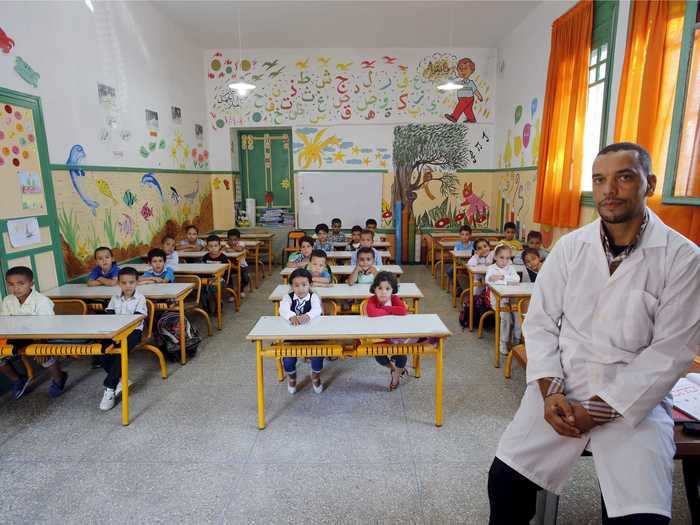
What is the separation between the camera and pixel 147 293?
11.6ft

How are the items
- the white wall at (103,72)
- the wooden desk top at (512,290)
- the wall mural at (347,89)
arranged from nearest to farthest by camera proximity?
the wooden desk top at (512,290)
the white wall at (103,72)
the wall mural at (347,89)

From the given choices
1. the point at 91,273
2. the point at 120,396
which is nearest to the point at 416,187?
the point at 91,273

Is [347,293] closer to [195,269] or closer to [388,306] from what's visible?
[388,306]

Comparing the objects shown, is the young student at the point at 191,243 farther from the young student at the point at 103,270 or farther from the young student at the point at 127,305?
the young student at the point at 127,305

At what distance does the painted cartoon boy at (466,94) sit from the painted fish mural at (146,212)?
5172 mm

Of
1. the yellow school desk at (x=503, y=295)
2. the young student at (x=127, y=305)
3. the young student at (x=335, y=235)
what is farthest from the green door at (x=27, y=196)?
the yellow school desk at (x=503, y=295)

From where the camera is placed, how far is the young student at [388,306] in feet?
9.68

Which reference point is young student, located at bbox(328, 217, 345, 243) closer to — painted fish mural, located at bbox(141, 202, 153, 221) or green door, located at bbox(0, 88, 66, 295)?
painted fish mural, located at bbox(141, 202, 153, 221)

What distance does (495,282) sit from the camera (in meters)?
3.80

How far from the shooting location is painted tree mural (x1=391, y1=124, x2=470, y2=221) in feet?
25.0

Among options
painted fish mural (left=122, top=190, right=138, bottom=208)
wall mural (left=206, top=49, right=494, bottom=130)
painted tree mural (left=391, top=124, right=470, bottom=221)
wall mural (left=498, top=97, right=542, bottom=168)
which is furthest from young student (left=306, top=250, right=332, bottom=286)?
wall mural (left=206, top=49, right=494, bottom=130)

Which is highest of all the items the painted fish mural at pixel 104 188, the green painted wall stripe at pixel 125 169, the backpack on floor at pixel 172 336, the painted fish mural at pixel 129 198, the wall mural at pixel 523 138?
the wall mural at pixel 523 138

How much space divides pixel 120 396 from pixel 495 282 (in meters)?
3.15

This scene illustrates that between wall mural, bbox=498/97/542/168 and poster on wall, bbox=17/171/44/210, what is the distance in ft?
18.3
